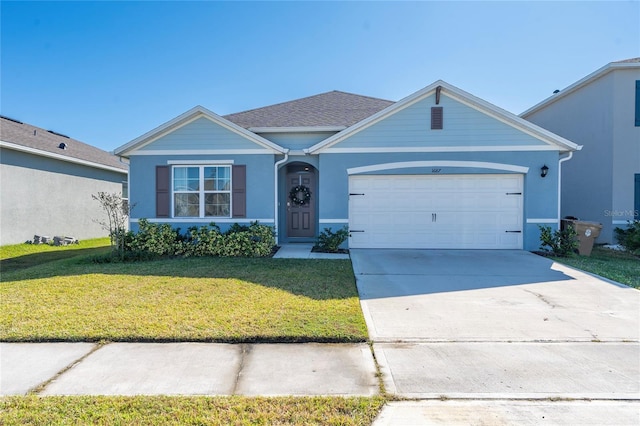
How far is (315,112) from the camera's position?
11.7 m

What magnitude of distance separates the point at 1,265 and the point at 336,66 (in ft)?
40.5

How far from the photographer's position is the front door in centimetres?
1091

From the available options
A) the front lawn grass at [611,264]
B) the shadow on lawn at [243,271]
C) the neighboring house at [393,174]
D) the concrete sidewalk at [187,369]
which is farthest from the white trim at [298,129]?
the concrete sidewalk at [187,369]

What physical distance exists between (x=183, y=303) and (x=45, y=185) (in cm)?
1121

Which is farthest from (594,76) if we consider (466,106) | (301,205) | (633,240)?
(301,205)

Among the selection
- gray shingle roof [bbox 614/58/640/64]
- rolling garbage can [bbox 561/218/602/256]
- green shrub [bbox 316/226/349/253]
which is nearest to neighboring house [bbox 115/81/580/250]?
green shrub [bbox 316/226/349/253]

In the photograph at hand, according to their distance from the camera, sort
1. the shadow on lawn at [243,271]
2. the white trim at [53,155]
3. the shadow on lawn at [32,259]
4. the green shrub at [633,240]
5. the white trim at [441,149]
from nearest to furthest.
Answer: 1. the shadow on lawn at [243,271]
2. the shadow on lawn at [32,259]
3. the green shrub at [633,240]
4. the white trim at [441,149]
5. the white trim at [53,155]

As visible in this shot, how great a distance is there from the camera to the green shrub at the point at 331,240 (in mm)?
9031

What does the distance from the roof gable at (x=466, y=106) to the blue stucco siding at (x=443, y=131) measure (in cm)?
6

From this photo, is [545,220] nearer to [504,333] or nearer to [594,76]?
[594,76]

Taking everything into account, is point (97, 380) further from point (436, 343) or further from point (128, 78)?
point (128, 78)

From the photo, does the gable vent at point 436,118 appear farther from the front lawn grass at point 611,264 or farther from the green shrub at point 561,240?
the front lawn grass at point 611,264

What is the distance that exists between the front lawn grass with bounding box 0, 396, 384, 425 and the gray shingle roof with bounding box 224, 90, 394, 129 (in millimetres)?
8987

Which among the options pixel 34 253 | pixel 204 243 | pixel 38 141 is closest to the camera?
pixel 204 243
